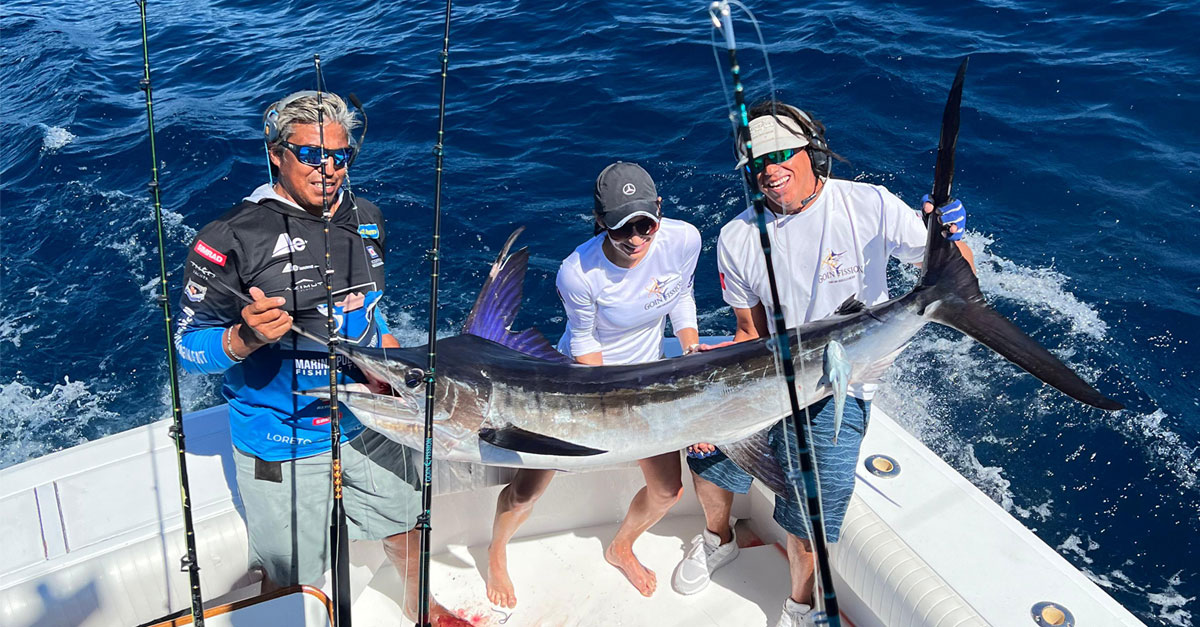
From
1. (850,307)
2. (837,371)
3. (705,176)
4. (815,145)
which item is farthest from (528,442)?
(705,176)

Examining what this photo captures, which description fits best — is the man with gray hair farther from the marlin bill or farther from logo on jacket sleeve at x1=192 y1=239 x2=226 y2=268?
the marlin bill

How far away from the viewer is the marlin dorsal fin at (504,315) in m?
2.61

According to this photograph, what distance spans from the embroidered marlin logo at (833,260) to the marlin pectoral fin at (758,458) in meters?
0.52

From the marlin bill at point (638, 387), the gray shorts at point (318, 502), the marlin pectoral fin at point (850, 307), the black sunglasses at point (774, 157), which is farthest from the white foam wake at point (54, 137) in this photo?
the marlin pectoral fin at point (850, 307)

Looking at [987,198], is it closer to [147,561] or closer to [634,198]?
[634,198]

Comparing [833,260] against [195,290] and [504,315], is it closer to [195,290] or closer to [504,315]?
[504,315]

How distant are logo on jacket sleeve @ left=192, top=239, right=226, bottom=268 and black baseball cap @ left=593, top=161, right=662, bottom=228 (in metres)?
1.06

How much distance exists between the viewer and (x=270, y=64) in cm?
932

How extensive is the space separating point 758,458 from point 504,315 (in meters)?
0.86

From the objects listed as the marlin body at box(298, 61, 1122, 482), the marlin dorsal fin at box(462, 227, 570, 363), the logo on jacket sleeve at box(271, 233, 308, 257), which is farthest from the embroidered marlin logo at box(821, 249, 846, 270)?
the logo on jacket sleeve at box(271, 233, 308, 257)

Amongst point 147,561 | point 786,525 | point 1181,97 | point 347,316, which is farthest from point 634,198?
point 1181,97

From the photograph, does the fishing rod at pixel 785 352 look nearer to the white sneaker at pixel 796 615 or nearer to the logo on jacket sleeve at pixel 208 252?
the white sneaker at pixel 796 615

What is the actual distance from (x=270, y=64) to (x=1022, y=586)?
8890mm

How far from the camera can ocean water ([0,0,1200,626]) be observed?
15.1 feet
